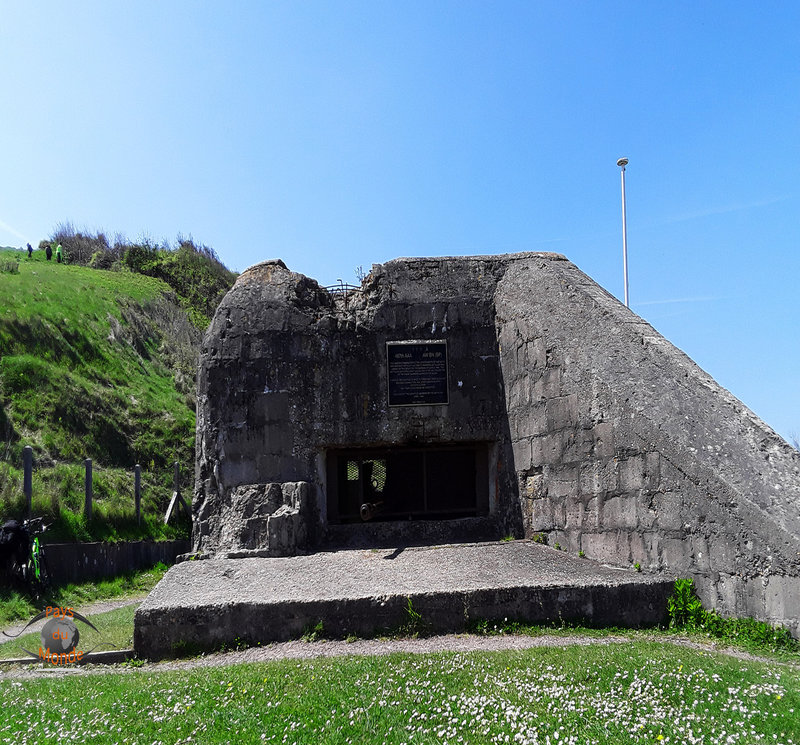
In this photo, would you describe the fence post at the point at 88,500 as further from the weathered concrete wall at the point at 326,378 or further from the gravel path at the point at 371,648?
the gravel path at the point at 371,648

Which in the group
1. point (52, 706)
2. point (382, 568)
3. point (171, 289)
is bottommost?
point (52, 706)

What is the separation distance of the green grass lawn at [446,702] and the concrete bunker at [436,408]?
1.88m

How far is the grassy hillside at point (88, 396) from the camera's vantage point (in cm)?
1347

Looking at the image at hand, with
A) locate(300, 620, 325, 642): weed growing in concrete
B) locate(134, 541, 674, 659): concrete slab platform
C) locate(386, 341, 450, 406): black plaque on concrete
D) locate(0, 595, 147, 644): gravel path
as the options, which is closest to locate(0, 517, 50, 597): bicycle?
locate(0, 595, 147, 644): gravel path

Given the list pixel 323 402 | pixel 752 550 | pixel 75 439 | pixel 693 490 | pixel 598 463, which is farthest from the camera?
pixel 75 439

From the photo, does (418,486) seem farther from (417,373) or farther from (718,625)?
(718,625)

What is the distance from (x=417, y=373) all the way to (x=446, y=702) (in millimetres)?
4991

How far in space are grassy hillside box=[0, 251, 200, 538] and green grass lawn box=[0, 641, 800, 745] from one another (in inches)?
328

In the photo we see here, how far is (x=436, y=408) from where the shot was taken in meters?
8.55

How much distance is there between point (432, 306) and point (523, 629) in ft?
14.9

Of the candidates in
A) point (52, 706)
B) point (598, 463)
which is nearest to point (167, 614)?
point (52, 706)

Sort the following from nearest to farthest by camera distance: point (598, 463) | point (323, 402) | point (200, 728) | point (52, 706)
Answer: point (200, 728), point (52, 706), point (598, 463), point (323, 402)

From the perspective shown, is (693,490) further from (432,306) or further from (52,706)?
(52,706)

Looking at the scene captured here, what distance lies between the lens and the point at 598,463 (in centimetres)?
655
